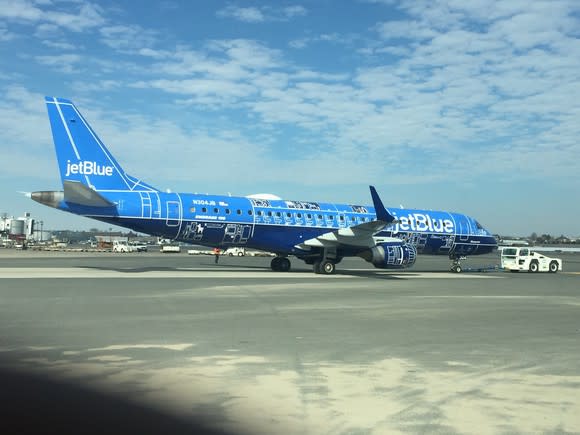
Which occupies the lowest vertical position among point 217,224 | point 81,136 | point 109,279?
point 109,279

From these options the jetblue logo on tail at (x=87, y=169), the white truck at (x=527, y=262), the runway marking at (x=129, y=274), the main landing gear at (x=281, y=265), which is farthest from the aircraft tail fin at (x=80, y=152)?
the white truck at (x=527, y=262)

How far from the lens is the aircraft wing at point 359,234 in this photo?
24.9 m

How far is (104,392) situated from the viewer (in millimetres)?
5816

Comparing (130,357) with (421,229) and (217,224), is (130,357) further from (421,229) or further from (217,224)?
(421,229)

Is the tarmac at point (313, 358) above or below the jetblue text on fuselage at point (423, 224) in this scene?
below

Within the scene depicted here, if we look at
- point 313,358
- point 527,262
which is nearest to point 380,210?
point 527,262

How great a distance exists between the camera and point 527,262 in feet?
119

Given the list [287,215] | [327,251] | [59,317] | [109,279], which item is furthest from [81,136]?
[59,317]

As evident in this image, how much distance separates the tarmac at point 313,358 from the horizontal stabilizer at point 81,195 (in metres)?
7.71

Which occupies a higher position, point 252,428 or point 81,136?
point 81,136

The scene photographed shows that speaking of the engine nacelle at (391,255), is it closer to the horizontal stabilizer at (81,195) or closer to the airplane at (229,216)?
the airplane at (229,216)

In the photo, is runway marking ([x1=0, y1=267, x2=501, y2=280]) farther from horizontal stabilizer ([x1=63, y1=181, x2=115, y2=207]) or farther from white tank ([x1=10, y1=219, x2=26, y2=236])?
white tank ([x1=10, y1=219, x2=26, y2=236])

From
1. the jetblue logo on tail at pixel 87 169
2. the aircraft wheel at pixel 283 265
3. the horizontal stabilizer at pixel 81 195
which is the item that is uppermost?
the jetblue logo on tail at pixel 87 169

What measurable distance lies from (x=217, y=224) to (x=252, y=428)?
73.7 feet
